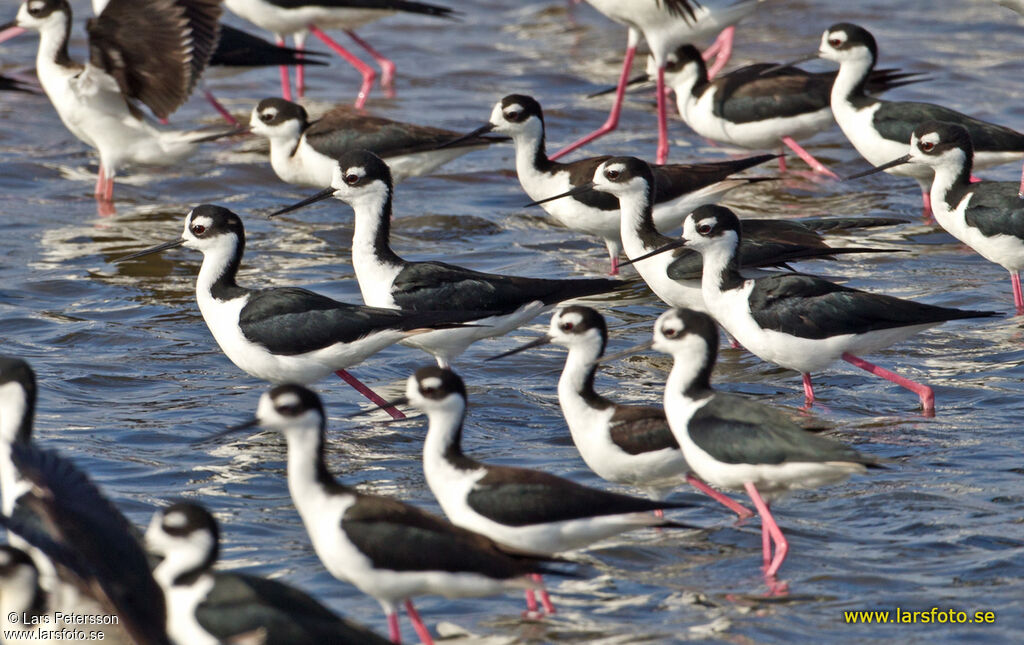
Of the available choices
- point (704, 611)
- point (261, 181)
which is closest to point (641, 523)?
point (704, 611)

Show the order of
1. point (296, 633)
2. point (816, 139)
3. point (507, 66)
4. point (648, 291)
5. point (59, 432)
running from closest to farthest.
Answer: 1. point (296, 633)
2. point (59, 432)
3. point (648, 291)
4. point (816, 139)
5. point (507, 66)

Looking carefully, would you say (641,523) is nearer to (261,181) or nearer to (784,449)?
(784,449)

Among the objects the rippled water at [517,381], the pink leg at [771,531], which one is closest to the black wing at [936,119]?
the rippled water at [517,381]

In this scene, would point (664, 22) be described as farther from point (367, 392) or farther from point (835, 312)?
point (367, 392)

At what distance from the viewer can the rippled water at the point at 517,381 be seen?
5.80 meters

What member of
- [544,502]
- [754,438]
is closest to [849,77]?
[754,438]

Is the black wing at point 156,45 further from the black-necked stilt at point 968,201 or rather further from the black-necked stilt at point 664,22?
the black-necked stilt at point 968,201

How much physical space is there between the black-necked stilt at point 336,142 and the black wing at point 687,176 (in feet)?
4.90

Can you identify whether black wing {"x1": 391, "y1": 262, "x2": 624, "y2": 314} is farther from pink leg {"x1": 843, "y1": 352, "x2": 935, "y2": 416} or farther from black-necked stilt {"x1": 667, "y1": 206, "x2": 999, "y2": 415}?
pink leg {"x1": 843, "y1": 352, "x2": 935, "y2": 416}

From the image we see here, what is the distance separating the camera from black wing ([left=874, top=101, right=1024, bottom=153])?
10773 mm

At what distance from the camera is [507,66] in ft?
53.7

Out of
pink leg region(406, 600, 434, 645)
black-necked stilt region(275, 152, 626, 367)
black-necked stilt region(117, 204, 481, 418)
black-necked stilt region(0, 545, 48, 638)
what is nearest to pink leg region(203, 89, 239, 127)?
black-necked stilt region(275, 152, 626, 367)

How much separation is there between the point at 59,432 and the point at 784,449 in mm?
3653

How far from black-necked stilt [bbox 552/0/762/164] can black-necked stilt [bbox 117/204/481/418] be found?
501 centimetres
